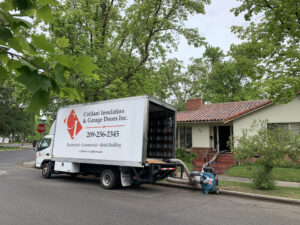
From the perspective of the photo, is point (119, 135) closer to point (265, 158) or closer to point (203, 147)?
point (265, 158)

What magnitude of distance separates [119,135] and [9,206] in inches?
162

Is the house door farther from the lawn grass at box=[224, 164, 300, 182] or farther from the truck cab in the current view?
the truck cab

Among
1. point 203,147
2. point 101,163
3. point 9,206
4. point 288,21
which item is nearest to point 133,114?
point 101,163

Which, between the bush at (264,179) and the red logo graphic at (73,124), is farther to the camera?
the red logo graphic at (73,124)

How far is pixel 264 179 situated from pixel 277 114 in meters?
7.84

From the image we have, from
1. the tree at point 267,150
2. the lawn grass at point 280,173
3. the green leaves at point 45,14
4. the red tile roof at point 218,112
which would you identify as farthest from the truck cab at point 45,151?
the green leaves at point 45,14

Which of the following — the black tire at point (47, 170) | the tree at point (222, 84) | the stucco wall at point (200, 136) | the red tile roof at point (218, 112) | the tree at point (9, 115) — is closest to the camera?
the black tire at point (47, 170)

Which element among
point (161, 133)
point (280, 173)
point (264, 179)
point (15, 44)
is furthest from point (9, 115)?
point (15, 44)

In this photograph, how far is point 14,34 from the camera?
1632 mm

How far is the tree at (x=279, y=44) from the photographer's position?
1141 centimetres

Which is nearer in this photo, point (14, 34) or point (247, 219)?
point (14, 34)

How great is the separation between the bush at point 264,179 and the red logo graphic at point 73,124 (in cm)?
774

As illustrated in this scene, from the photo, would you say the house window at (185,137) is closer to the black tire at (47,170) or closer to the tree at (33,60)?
the black tire at (47,170)

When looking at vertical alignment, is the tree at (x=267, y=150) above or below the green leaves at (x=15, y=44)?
below
